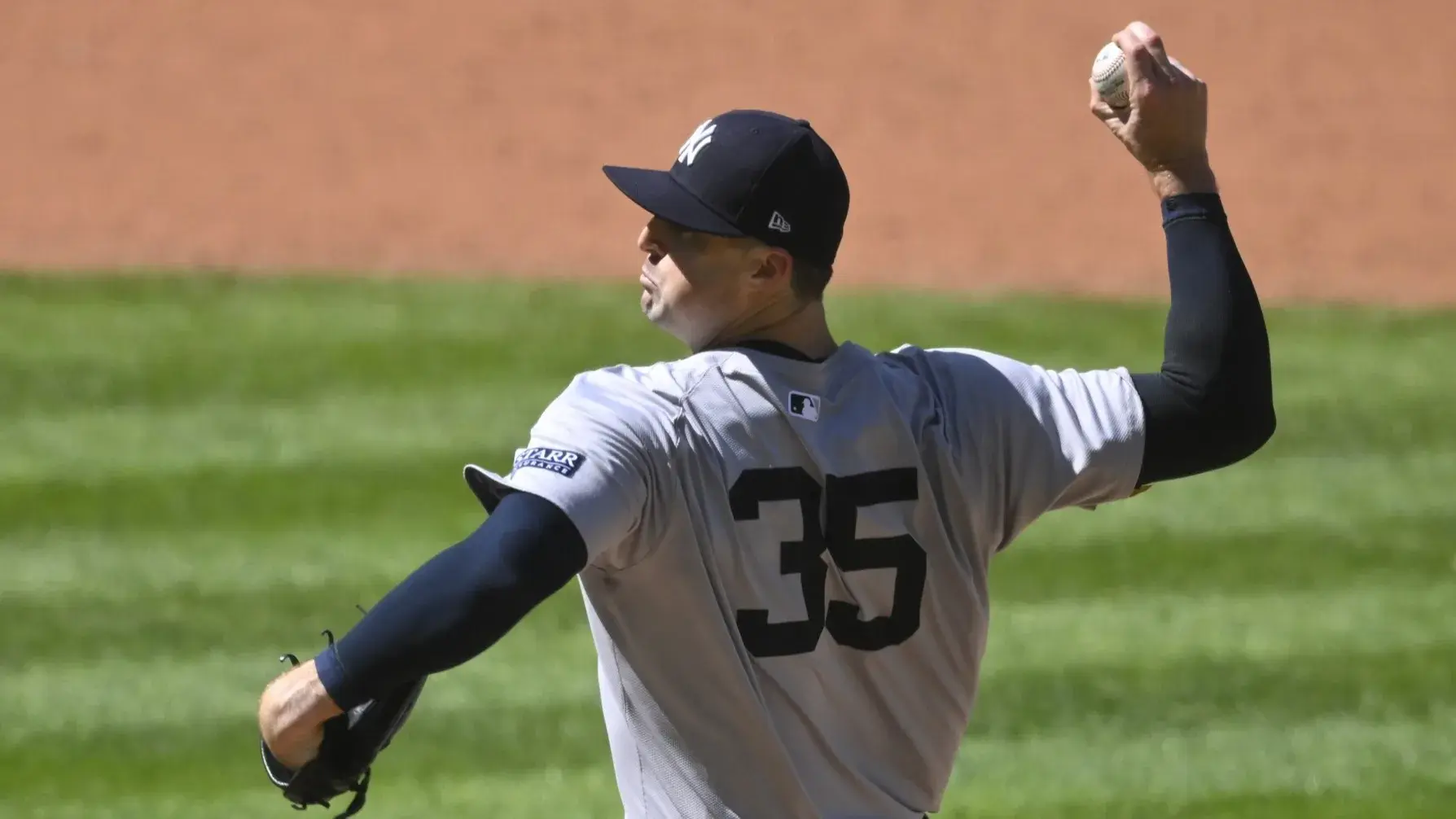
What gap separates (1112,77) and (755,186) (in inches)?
23.8

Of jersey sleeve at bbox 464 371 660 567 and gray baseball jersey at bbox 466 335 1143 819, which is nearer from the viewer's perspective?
jersey sleeve at bbox 464 371 660 567

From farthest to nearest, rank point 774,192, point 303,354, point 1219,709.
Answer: point 303,354
point 1219,709
point 774,192

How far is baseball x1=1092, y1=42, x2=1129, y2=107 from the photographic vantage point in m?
2.52

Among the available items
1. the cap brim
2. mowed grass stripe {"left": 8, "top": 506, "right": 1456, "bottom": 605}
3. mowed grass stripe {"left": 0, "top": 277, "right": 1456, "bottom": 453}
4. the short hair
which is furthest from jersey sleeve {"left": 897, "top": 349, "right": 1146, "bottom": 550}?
mowed grass stripe {"left": 0, "top": 277, "right": 1456, "bottom": 453}

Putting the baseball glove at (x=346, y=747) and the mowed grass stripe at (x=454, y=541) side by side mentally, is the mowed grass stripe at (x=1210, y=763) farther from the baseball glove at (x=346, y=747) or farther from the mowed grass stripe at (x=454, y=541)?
the baseball glove at (x=346, y=747)

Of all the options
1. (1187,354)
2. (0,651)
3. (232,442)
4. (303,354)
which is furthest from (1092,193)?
(1187,354)

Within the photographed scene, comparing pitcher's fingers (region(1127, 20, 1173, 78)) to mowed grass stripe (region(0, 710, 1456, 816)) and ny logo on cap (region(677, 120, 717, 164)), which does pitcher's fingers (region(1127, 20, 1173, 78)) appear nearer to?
ny logo on cap (region(677, 120, 717, 164))

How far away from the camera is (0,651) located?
5.75 meters

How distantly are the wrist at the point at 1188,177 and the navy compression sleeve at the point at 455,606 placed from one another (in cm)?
99

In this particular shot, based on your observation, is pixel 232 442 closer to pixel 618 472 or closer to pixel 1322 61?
pixel 618 472

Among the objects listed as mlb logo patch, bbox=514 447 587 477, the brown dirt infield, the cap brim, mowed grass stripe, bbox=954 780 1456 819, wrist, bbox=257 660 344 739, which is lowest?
mowed grass stripe, bbox=954 780 1456 819

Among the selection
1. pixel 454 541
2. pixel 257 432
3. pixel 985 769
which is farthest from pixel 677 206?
pixel 257 432

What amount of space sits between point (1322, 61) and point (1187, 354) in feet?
33.4

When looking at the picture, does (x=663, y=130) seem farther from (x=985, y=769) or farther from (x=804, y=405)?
(x=804, y=405)
